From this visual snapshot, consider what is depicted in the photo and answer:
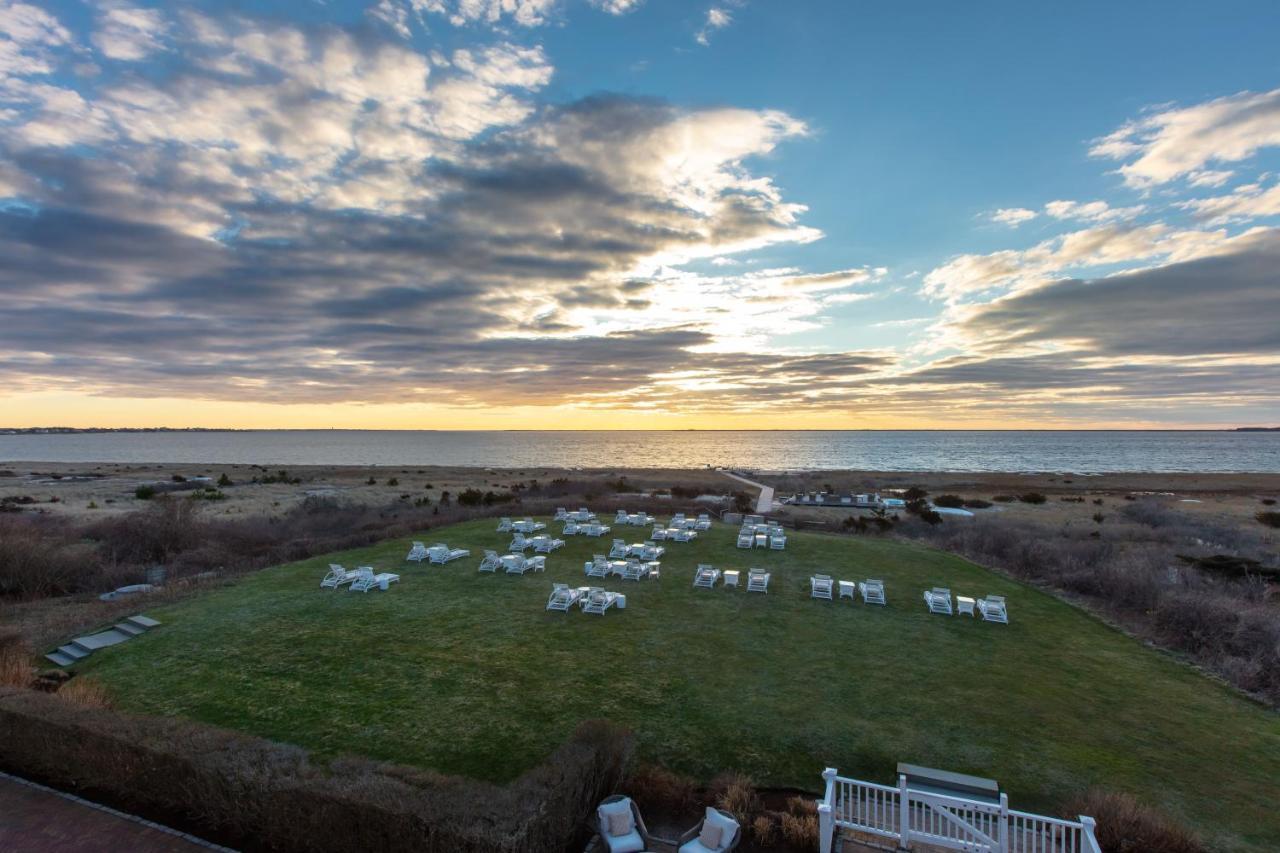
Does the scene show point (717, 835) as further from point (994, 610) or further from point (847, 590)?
point (994, 610)

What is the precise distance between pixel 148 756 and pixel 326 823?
Answer: 3.32 metres

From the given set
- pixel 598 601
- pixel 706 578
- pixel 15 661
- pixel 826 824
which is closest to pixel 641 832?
pixel 826 824

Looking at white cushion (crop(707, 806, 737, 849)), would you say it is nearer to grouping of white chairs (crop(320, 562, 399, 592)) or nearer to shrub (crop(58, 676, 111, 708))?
shrub (crop(58, 676, 111, 708))

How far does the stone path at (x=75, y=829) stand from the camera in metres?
7.62

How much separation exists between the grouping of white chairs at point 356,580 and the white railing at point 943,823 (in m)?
16.0

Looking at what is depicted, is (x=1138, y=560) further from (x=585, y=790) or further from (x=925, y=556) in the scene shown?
(x=585, y=790)

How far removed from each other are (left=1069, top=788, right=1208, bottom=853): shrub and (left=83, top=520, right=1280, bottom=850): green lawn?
2.73 feet

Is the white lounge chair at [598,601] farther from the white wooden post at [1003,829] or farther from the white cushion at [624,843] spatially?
the white wooden post at [1003,829]

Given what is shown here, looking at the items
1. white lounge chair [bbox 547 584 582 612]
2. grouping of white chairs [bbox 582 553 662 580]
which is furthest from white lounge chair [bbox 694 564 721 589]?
white lounge chair [bbox 547 584 582 612]

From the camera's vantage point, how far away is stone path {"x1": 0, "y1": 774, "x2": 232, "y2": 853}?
25.0ft

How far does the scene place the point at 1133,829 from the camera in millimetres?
8242

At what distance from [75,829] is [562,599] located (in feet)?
36.6

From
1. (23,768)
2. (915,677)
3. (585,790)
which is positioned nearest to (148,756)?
(23,768)

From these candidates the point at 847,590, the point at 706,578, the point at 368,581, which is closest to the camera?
the point at 847,590
